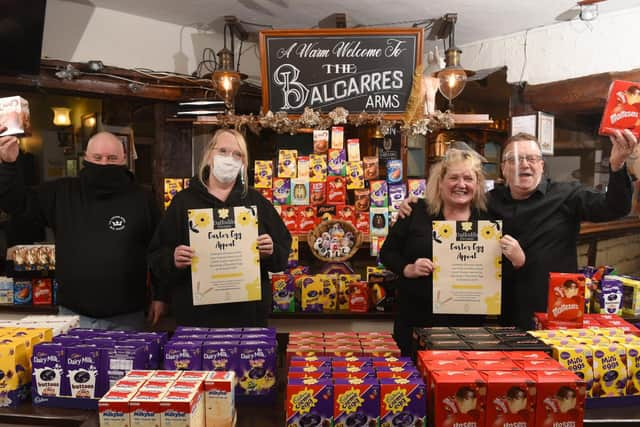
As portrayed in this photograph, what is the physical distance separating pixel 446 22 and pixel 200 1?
220cm

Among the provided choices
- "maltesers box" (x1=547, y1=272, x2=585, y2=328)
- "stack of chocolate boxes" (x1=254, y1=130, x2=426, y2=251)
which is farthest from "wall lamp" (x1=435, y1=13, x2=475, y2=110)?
"maltesers box" (x1=547, y1=272, x2=585, y2=328)

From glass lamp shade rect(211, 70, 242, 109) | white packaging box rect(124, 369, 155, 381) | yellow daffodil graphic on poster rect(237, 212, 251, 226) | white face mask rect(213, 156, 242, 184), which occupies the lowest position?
white packaging box rect(124, 369, 155, 381)

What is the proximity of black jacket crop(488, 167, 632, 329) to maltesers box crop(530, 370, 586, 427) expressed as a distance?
102cm

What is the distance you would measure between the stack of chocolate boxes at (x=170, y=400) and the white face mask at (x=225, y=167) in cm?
113

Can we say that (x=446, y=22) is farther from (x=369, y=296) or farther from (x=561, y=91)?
(x=369, y=296)

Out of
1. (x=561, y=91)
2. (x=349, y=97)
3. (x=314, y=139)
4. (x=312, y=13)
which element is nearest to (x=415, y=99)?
(x=349, y=97)

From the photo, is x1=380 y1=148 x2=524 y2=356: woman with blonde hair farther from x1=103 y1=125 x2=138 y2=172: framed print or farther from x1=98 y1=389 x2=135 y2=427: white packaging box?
x1=103 y1=125 x2=138 y2=172: framed print

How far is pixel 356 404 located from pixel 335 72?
3128 millimetres

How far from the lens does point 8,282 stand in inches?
152

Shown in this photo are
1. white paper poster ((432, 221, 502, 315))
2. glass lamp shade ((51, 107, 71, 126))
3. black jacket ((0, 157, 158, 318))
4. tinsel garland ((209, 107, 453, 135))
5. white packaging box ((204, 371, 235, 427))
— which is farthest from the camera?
glass lamp shade ((51, 107, 71, 126))

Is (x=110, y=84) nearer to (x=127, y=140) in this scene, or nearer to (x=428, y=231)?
(x=127, y=140)

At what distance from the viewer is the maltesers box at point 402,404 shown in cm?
138

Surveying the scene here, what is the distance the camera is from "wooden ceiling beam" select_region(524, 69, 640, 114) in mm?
4350

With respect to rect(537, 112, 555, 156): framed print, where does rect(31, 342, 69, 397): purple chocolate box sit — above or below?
below
